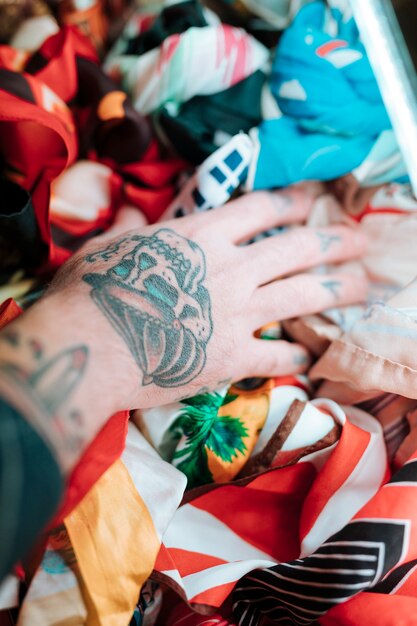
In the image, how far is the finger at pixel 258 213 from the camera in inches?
25.3

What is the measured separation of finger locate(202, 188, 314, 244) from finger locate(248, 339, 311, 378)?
140 millimetres

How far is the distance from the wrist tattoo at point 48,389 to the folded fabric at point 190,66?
0.48 m

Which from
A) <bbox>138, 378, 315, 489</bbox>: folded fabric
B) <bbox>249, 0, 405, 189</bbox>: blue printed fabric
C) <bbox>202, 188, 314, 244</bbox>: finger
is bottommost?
<bbox>138, 378, 315, 489</bbox>: folded fabric

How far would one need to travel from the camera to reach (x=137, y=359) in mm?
478

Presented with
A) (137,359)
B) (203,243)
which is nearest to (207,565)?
(137,359)

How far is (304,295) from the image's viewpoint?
0.66 m

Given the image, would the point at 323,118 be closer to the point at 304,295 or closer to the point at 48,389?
the point at 304,295

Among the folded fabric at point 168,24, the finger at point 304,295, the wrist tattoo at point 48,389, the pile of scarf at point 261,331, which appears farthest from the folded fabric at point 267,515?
the folded fabric at point 168,24

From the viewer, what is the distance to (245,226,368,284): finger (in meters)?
0.65

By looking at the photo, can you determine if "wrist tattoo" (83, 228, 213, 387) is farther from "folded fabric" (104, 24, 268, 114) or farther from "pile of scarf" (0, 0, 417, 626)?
"folded fabric" (104, 24, 268, 114)

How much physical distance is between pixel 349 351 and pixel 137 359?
258 millimetres

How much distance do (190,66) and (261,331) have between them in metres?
0.38

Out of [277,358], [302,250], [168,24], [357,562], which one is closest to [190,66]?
[168,24]

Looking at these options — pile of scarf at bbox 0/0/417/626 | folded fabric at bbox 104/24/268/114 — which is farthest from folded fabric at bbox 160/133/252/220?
folded fabric at bbox 104/24/268/114
